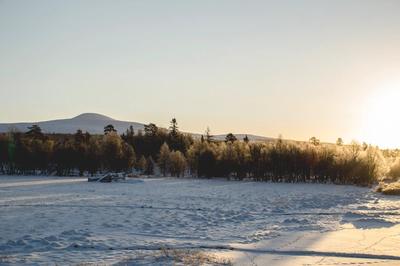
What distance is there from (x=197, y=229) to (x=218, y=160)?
27.7 meters

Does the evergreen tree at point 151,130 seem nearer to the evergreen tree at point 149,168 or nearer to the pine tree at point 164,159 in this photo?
the evergreen tree at point 149,168

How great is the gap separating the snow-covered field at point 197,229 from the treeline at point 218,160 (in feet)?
47.4

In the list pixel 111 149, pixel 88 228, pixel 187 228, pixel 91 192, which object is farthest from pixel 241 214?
pixel 111 149

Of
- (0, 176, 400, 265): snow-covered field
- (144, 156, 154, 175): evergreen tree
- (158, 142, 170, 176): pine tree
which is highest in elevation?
(158, 142, 170, 176): pine tree

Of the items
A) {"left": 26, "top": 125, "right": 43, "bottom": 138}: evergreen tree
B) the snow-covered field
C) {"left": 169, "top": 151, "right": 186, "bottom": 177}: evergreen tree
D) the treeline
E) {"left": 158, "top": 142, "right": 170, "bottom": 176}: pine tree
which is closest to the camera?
the snow-covered field

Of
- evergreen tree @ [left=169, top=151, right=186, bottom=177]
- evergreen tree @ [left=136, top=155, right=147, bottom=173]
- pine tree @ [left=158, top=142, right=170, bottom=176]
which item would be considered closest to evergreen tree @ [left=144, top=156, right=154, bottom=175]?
evergreen tree @ [left=136, top=155, right=147, bottom=173]

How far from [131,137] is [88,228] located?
48.0 m

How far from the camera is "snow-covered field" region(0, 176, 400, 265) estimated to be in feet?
33.8

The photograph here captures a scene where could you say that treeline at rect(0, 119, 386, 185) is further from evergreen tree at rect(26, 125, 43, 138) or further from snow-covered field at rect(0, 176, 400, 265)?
snow-covered field at rect(0, 176, 400, 265)

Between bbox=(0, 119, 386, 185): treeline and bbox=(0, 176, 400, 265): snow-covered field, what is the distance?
1444 cm

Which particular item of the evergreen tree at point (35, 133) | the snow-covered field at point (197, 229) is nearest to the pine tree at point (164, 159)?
the evergreen tree at point (35, 133)

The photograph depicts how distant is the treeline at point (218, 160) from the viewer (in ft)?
120

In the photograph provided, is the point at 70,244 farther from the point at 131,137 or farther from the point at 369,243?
the point at 131,137

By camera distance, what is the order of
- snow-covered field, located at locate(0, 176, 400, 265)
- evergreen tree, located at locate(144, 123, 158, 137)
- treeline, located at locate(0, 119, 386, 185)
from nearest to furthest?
snow-covered field, located at locate(0, 176, 400, 265), treeline, located at locate(0, 119, 386, 185), evergreen tree, located at locate(144, 123, 158, 137)
